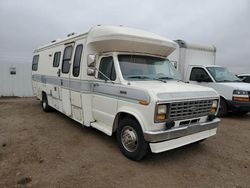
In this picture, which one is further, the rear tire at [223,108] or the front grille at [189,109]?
the rear tire at [223,108]

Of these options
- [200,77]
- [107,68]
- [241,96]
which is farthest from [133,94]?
[241,96]

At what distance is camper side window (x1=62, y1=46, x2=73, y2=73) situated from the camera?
5.60 metres

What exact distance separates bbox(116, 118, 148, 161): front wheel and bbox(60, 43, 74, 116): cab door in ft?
7.79

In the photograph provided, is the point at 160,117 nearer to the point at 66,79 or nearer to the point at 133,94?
the point at 133,94

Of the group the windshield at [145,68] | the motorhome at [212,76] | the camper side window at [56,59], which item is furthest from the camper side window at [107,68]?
the motorhome at [212,76]

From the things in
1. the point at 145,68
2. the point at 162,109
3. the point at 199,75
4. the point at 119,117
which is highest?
the point at 145,68

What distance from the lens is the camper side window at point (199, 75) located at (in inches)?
306

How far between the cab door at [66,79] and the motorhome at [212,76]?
4.58 meters

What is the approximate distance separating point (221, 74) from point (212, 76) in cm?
66

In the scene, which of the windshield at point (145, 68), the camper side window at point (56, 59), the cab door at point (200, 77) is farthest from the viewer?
the cab door at point (200, 77)

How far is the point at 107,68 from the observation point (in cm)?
440

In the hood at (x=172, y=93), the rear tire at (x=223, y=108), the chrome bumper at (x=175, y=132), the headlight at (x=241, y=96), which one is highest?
the hood at (x=172, y=93)

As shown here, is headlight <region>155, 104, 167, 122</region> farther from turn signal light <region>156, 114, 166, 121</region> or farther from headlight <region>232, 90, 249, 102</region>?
headlight <region>232, 90, 249, 102</region>

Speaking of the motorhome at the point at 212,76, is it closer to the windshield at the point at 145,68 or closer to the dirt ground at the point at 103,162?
the dirt ground at the point at 103,162
